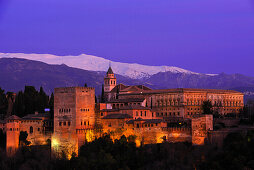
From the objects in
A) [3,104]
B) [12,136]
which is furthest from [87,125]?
[3,104]

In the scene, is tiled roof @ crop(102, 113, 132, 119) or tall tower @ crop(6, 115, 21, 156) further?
tall tower @ crop(6, 115, 21, 156)

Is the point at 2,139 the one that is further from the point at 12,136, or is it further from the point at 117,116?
the point at 117,116

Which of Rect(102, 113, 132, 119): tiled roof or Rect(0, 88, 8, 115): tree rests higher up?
Rect(0, 88, 8, 115): tree

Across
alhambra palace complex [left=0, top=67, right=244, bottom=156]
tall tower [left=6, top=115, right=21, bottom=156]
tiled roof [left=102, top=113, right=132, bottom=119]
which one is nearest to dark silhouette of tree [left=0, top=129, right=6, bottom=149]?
alhambra palace complex [left=0, top=67, right=244, bottom=156]

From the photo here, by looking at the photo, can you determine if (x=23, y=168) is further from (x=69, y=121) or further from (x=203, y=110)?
(x=203, y=110)

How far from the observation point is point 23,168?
54.7m

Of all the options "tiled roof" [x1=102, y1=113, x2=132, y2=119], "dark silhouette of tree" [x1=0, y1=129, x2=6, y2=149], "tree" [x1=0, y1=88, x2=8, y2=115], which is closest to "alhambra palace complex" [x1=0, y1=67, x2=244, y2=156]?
"tiled roof" [x1=102, y1=113, x2=132, y2=119]

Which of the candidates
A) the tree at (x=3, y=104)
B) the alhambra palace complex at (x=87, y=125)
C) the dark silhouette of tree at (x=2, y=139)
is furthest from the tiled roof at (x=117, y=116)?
the tree at (x=3, y=104)

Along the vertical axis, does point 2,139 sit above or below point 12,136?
below

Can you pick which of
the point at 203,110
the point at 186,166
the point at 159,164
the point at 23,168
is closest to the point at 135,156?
the point at 159,164

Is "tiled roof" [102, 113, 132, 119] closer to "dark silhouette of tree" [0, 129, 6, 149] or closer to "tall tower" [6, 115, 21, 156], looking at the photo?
"tall tower" [6, 115, 21, 156]

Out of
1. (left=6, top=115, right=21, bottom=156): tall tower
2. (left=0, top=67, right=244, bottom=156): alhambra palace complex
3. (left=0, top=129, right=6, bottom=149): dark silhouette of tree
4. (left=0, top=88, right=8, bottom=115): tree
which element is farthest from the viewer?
(left=0, top=88, right=8, bottom=115): tree

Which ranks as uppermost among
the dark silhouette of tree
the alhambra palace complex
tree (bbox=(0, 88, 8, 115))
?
tree (bbox=(0, 88, 8, 115))

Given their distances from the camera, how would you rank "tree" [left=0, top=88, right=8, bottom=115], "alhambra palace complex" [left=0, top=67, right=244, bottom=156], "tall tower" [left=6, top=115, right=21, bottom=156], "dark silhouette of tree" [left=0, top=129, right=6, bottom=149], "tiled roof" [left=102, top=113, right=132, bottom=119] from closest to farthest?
1. "alhambra palace complex" [left=0, top=67, right=244, bottom=156]
2. "tiled roof" [left=102, top=113, right=132, bottom=119]
3. "tall tower" [left=6, top=115, right=21, bottom=156]
4. "dark silhouette of tree" [left=0, top=129, right=6, bottom=149]
5. "tree" [left=0, top=88, right=8, bottom=115]
